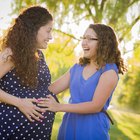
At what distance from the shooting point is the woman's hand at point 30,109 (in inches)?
124

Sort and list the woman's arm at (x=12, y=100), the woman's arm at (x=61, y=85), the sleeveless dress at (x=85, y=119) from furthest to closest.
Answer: the woman's arm at (x=61, y=85) < the sleeveless dress at (x=85, y=119) < the woman's arm at (x=12, y=100)

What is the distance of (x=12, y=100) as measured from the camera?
3129mm

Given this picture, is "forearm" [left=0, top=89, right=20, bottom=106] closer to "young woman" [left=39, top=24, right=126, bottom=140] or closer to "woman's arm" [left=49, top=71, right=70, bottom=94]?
"young woman" [left=39, top=24, right=126, bottom=140]

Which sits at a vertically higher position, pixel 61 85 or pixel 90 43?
pixel 90 43

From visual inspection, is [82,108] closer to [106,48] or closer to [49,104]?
[49,104]

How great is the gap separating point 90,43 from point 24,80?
2.09ft

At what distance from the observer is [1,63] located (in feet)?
10.2

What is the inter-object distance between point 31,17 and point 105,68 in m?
0.75

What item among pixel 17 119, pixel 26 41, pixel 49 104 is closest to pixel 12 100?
pixel 17 119

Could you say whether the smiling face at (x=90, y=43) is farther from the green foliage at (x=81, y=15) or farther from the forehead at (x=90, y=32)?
the green foliage at (x=81, y=15)

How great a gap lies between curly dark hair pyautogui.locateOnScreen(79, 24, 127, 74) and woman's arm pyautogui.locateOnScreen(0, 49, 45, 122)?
658mm

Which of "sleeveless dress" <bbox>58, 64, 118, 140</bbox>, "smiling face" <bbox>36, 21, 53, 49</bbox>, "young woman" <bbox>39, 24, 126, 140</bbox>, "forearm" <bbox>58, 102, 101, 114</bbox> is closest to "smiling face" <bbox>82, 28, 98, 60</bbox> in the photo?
"young woman" <bbox>39, 24, 126, 140</bbox>

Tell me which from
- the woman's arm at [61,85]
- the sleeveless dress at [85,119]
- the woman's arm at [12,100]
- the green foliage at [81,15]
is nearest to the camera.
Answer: the woman's arm at [12,100]

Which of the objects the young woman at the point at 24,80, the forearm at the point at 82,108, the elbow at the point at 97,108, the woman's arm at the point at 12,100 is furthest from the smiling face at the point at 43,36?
the elbow at the point at 97,108
